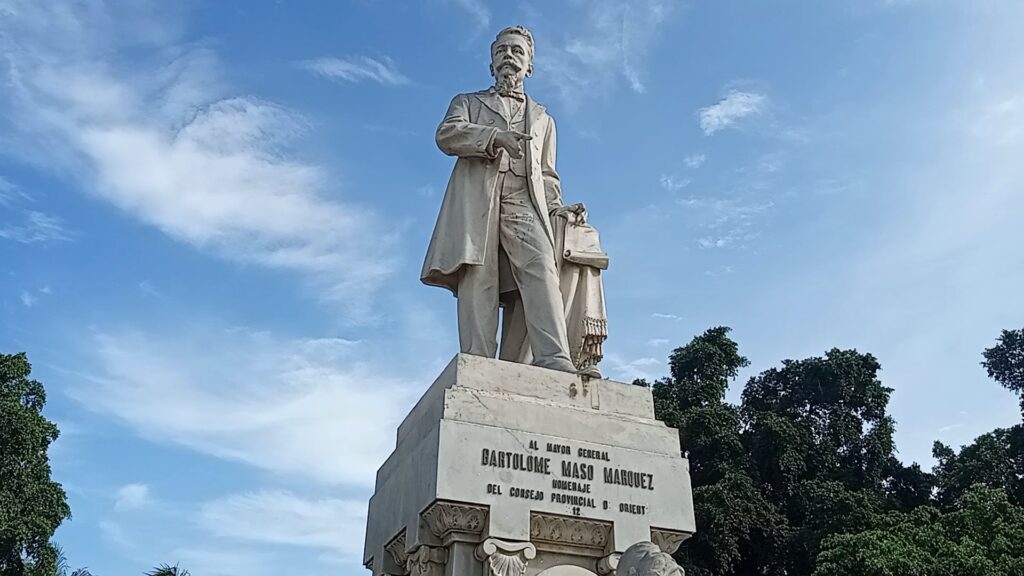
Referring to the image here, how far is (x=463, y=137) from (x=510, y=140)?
41 centimetres

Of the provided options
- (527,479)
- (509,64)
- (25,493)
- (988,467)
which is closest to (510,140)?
(509,64)

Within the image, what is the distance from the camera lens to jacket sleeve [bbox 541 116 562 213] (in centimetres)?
789

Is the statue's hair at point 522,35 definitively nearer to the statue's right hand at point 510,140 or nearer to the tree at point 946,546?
the statue's right hand at point 510,140

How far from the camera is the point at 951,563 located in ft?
66.7

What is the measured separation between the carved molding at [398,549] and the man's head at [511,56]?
3.83m

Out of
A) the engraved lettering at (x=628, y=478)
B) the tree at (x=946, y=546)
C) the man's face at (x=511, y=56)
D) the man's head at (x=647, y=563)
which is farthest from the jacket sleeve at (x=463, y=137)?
the tree at (x=946, y=546)

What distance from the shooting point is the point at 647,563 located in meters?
4.57

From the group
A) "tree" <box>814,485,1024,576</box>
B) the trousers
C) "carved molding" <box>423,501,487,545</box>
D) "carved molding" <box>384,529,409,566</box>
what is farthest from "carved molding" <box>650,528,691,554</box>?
"tree" <box>814,485,1024,576</box>

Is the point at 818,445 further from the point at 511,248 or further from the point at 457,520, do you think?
the point at 457,520

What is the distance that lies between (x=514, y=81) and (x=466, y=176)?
3.35 ft

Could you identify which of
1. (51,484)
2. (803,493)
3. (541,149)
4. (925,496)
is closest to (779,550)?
(803,493)

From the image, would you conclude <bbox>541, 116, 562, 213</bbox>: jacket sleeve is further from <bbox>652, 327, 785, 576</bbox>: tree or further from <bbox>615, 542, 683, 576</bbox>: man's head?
<bbox>652, 327, 785, 576</bbox>: tree

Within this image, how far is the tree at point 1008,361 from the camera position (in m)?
33.3

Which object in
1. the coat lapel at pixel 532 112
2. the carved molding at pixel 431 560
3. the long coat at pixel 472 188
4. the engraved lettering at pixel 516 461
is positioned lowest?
the carved molding at pixel 431 560
